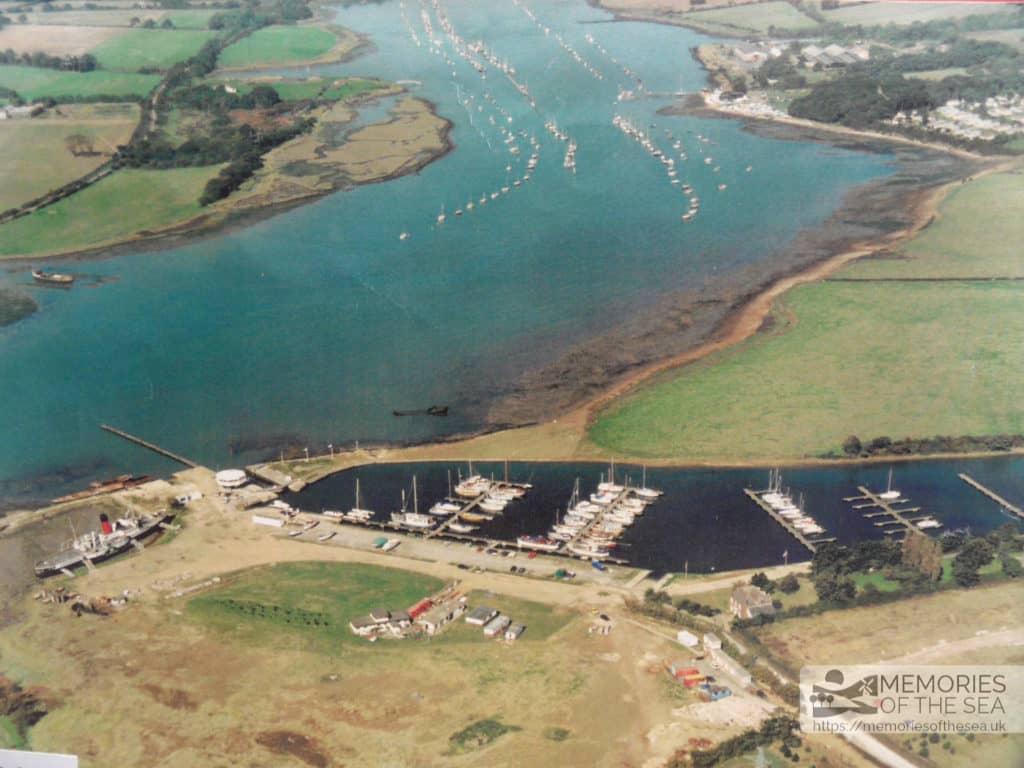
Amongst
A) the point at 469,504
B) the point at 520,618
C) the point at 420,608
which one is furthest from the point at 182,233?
the point at 520,618

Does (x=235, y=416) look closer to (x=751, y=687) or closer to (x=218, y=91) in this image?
(x=751, y=687)

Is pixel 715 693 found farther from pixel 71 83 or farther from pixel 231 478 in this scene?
pixel 71 83

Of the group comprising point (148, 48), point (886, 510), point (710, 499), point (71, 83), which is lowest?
point (710, 499)

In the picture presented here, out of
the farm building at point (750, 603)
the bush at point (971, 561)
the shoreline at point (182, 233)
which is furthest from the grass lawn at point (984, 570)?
the shoreline at point (182, 233)

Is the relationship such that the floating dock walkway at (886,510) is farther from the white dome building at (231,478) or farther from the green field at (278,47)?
the green field at (278,47)

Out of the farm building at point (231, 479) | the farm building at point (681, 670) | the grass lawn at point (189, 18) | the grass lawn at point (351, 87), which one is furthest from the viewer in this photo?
the grass lawn at point (351, 87)

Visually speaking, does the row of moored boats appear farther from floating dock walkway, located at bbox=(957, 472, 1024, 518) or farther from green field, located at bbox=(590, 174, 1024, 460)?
floating dock walkway, located at bbox=(957, 472, 1024, 518)

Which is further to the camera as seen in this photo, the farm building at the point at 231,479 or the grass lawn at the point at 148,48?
the grass lawn at the point at 148,48

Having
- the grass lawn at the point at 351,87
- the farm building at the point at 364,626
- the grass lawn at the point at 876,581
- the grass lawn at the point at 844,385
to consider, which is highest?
the grass lawn at the point at 351,87
